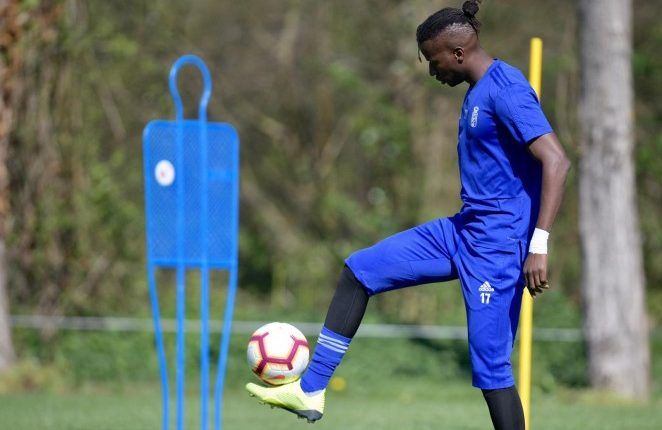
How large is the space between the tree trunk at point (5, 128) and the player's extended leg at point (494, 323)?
27.7 feet

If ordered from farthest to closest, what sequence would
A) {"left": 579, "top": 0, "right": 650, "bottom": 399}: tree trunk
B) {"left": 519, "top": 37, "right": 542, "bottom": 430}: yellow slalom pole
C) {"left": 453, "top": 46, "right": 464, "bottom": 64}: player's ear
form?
{"left": 579, "top": 0, "right": 650, "bottom": 399}: tree trunk, {"left": 519, "top": 37, "right": 542, "bottom": 430}: yellow slalom pole, {"left": 453, "top": 46, "right": 464, "bottom": 64}: player's ear

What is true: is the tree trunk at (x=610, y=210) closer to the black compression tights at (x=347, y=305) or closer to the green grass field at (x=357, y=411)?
the green grass field at (x=357, y=411)

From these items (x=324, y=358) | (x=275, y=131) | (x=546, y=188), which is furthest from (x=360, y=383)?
(x=546, y=188)

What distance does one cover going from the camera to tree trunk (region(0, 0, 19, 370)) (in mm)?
12188

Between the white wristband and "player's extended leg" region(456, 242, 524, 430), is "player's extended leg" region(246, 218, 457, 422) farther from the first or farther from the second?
the white wristband

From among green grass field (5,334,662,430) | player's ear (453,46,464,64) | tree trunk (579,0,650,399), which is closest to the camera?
player's ear (453,46,464,64)

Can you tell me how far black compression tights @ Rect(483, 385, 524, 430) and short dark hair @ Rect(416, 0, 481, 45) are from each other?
154 cm

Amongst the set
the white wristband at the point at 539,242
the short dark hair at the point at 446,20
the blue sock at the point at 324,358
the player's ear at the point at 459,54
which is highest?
the short dark hair at the point at 446,20

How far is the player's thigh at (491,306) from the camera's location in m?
4.94

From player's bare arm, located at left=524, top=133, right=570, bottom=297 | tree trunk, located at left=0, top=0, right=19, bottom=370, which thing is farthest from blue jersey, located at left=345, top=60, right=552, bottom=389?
tree trunk, located at left=0, top=0, right=19, bottom=370

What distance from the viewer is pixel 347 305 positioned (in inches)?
204

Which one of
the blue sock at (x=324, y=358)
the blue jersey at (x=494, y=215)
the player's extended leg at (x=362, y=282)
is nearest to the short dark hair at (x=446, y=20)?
the blue jersey at (x=494, y=215)

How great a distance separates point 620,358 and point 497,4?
638 centimetres

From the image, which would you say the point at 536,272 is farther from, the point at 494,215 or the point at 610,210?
the point at 610,210
